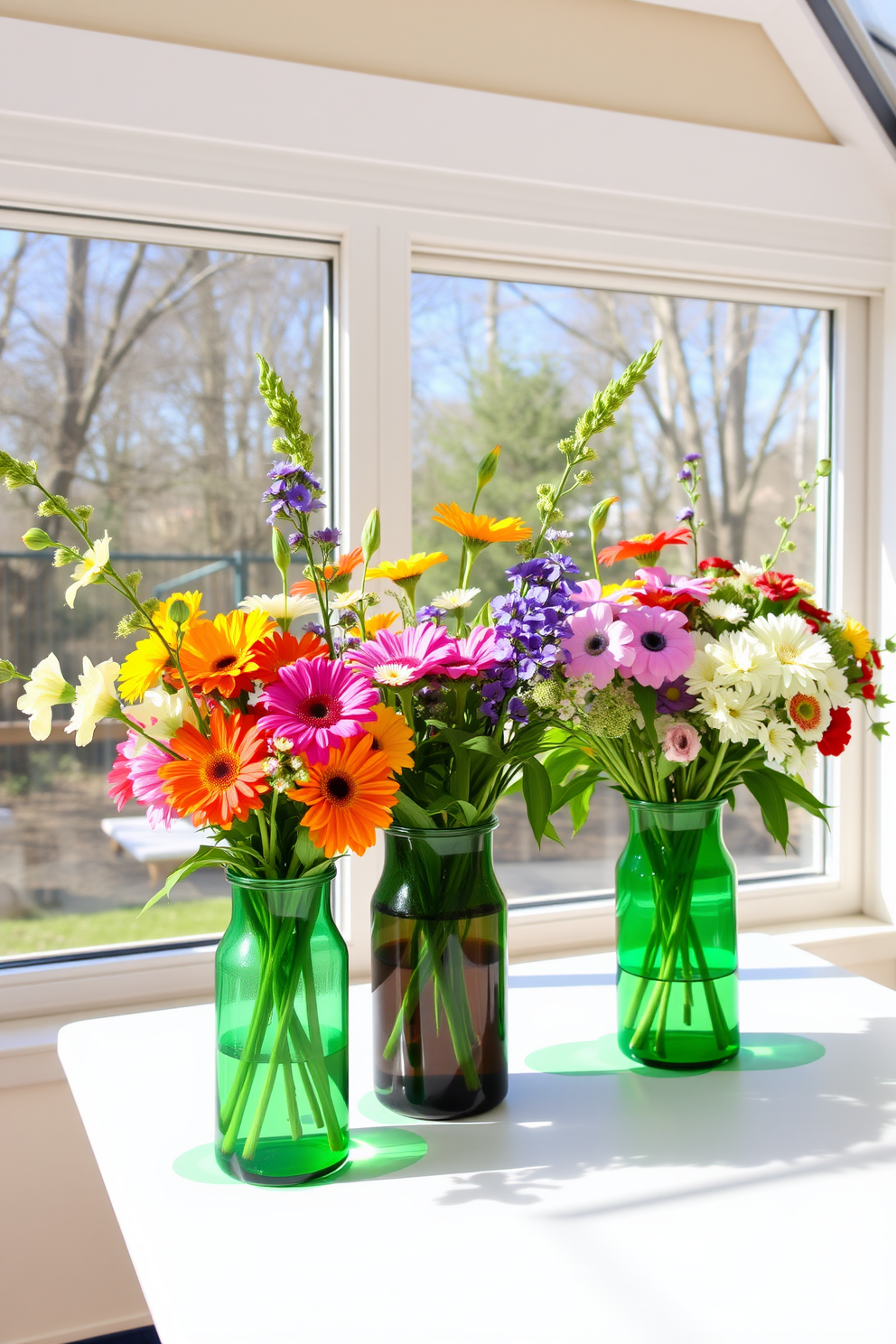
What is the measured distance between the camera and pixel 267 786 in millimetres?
752

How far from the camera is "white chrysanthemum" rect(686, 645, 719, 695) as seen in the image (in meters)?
0.93

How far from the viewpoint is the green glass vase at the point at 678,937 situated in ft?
3.28

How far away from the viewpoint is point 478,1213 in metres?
0.79

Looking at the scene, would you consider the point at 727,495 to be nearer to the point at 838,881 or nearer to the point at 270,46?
the point at 838,881

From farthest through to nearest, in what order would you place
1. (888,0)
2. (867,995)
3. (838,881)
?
(838,881)
(888,0)
(867,995)

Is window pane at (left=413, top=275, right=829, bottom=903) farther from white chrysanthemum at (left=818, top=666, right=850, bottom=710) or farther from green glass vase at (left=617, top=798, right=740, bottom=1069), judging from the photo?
white chrysanthemum at (left=818, top=666, right=850, bottom=710)

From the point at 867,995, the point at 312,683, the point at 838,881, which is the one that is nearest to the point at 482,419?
the point at 838,881

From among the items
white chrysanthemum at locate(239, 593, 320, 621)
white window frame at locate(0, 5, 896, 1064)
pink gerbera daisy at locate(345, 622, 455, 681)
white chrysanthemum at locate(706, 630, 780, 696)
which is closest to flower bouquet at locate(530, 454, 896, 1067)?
white chrysanthemum at locate(706, 630, 780, 696)

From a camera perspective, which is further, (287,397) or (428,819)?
(428,819)

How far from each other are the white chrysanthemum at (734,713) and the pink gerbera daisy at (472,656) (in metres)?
0.20

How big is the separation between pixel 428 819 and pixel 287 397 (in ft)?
1.16

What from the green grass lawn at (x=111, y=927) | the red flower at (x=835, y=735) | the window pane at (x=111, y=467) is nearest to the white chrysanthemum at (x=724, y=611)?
the red flower at (x=835, y=735)

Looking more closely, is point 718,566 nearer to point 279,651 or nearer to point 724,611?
point 724,611

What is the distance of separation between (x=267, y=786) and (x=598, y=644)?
316 mm
